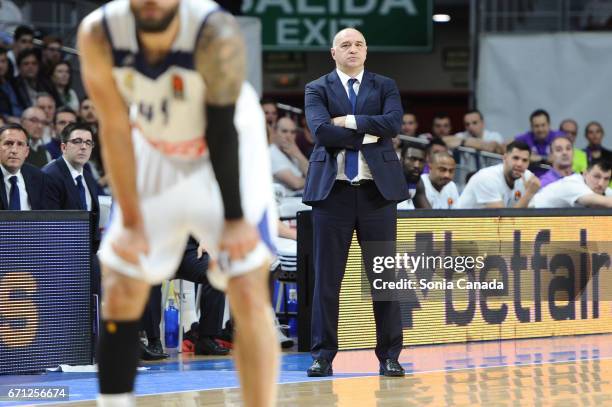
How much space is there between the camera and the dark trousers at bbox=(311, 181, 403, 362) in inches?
313

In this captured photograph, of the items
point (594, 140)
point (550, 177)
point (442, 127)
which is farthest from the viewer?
point (442, 127)

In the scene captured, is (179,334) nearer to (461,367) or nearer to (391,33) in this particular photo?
(461,367)

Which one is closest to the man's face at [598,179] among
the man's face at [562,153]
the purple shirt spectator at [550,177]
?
the purple shirt spectator at [550,177]

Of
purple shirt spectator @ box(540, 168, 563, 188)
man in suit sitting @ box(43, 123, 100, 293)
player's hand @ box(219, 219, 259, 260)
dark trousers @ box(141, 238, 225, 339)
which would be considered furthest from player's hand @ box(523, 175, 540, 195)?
player's hand @ box(219, 219, 259, 260)

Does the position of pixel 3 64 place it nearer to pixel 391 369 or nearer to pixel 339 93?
pixel 339 93

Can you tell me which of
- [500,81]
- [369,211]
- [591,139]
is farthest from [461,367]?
[500,81]

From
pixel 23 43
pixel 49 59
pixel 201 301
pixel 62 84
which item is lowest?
pixel 201 301

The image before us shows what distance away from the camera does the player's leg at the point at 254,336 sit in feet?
14.2

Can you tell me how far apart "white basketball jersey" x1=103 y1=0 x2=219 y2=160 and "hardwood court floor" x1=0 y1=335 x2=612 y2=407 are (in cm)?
293

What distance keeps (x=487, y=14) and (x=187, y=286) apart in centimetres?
722

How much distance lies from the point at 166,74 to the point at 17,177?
5290 millimetres

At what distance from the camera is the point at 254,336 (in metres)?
Answer: 4.36

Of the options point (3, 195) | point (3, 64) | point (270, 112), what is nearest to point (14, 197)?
point (3, 195)

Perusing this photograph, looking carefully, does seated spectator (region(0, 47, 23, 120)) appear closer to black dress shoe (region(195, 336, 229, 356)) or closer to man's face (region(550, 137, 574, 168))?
black dress shoe (region(195, 336, 229, 356))
